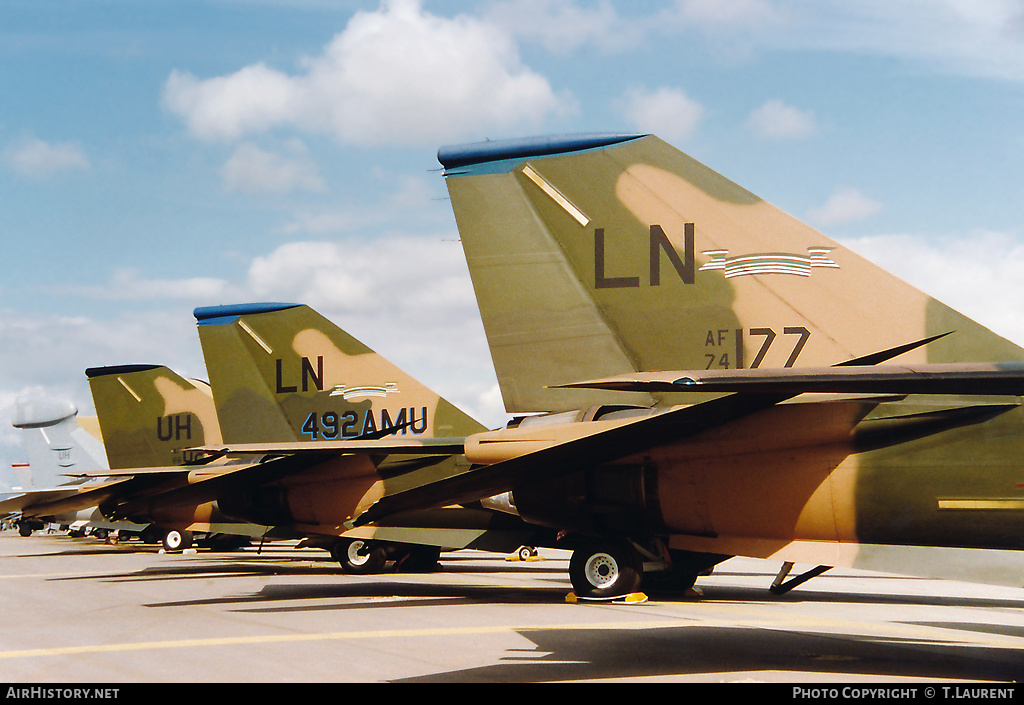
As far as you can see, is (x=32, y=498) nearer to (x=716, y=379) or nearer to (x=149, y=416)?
(x=149, y=416)

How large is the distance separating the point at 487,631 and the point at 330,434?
8.84 meters

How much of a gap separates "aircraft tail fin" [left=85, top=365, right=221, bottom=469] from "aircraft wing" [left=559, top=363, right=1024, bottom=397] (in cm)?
2199

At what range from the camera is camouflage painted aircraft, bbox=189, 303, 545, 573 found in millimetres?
14727

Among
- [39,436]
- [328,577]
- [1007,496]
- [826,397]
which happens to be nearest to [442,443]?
[328,577]

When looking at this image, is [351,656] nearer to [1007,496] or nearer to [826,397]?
[826,397]

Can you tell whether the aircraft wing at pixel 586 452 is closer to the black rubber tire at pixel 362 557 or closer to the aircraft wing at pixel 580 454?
the aircraft wing at pixel 580 454

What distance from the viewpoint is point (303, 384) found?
17.9m

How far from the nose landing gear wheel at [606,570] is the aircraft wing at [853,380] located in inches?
266

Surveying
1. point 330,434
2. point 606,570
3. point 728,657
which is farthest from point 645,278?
point 330,434

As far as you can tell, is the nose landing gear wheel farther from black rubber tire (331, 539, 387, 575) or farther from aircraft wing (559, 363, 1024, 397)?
aircraft wing (559, 363, 1024, 397)

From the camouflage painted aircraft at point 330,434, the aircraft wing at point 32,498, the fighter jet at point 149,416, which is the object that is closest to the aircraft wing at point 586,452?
the camouflage painted aircraft at point 330,434

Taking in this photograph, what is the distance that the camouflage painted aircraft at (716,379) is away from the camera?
6.58 metres

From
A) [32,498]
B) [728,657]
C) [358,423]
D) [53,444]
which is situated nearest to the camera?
[728,657]
